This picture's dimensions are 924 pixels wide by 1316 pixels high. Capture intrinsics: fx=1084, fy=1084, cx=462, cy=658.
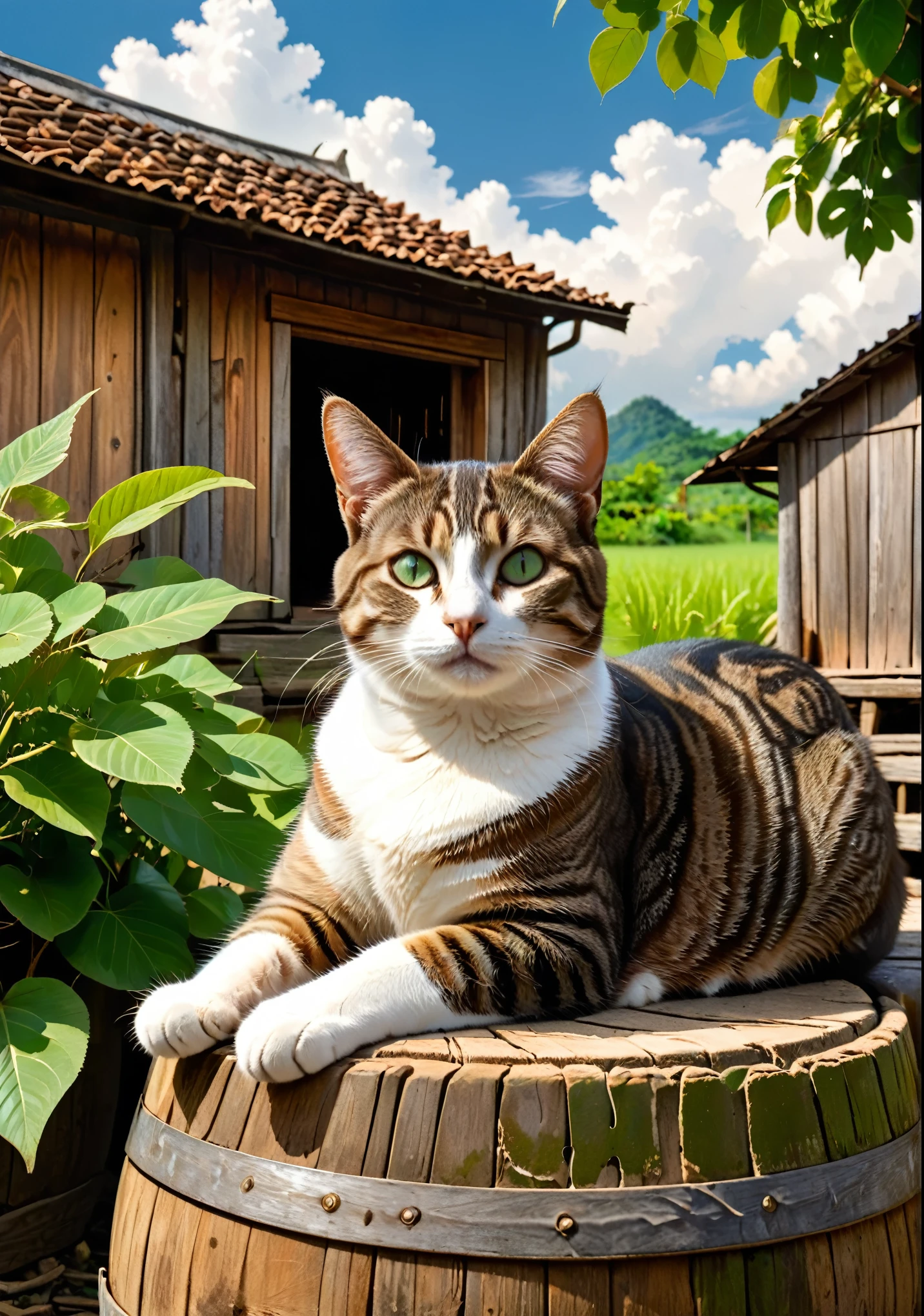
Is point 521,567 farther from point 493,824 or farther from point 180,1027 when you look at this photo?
point 180,1027

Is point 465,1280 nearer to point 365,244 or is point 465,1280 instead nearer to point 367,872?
point 367,872

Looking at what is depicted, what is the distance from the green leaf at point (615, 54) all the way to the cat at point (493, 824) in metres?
0.50

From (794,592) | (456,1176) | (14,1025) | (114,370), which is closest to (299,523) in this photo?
(114,370)

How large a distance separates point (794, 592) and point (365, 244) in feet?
11.8

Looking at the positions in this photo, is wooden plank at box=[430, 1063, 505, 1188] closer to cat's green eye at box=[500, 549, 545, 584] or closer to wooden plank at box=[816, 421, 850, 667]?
cat's green eye at box=[500, 549, 545, 584]

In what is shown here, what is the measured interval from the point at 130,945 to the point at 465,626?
89 cm

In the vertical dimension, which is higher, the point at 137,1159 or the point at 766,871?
the point at 766,871

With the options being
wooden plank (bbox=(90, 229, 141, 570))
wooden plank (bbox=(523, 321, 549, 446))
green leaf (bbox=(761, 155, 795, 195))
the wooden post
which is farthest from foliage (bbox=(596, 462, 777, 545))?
green leaf (bbox=(761, 155, 795, 195))

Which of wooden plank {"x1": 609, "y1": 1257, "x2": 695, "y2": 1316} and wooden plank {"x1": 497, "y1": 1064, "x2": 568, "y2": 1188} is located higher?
wooden plank {"x1": 497, "y1": 1064, "x2": 568, "y2": 1188}

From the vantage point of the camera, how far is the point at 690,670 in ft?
7.11

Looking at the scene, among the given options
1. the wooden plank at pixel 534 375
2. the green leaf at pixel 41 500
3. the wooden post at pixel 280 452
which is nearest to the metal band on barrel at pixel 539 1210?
the green leaf at pixel 41 500

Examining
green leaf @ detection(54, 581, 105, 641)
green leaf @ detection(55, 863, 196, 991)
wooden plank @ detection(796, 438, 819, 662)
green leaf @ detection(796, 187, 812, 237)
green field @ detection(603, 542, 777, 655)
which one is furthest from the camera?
green field @ detection(603, 542, 777, 655)

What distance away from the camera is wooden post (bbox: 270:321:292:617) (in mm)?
5609

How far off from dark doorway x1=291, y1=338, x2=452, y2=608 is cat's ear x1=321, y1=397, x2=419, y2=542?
4969 millimetres
